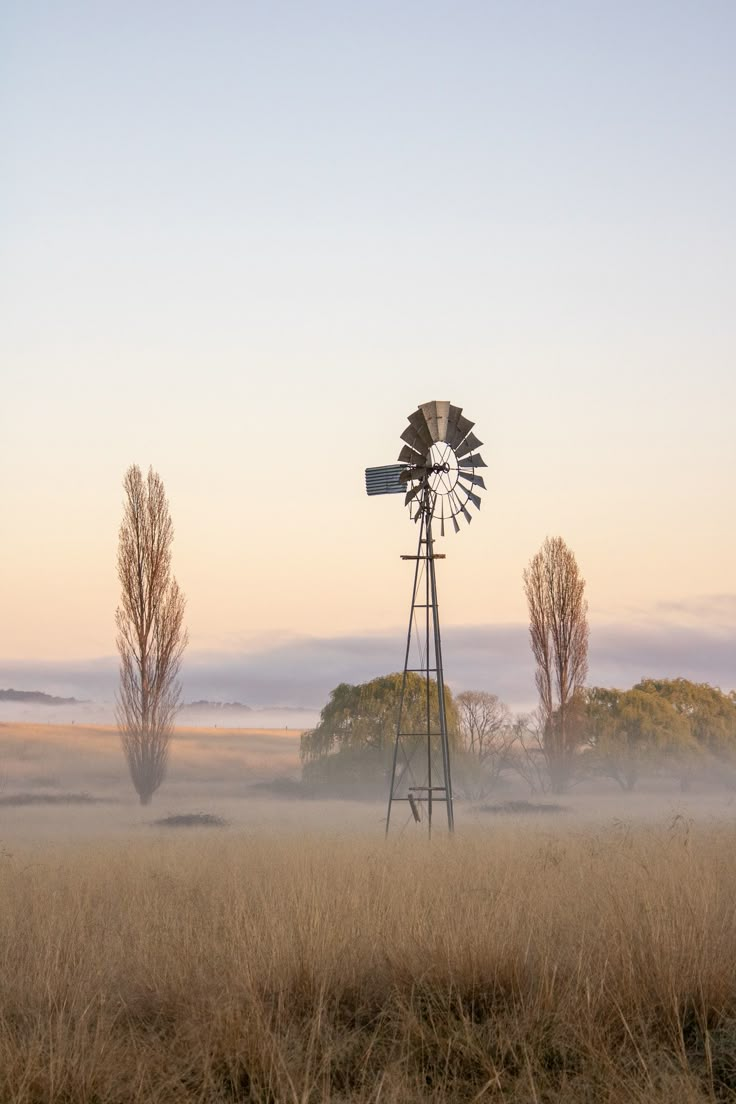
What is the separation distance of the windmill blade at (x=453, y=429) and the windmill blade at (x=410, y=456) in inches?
20.8

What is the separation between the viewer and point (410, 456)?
17.6 meters

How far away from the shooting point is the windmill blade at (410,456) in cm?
1753

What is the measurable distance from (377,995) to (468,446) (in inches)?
470

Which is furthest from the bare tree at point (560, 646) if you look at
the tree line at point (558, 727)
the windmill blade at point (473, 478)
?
the windmill blade at point (473, 478)

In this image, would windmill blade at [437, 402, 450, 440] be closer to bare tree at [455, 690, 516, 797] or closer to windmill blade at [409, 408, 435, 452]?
windmill blade at [409, 408, 435, 452]

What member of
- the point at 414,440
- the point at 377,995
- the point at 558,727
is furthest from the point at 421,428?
the point at 558,727

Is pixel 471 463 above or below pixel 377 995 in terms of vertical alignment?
above

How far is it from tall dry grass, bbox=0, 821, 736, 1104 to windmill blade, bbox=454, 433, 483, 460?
885cm

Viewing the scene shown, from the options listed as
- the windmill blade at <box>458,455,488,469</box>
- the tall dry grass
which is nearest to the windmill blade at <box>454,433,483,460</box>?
the windmill blade at <box>458,455,488,469</box>

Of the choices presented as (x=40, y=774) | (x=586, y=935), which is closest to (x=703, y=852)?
(x=586, y=935)

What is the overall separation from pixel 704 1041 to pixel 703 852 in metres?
7.44

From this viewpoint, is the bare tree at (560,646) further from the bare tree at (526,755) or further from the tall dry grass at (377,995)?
the tall dry grass at (377,995)

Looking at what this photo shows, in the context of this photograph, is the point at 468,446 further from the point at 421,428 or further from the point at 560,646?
the point at 560,646

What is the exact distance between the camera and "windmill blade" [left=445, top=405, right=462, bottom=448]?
1730 cm
